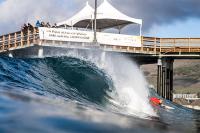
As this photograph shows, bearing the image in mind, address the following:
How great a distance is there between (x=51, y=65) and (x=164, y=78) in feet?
64.1

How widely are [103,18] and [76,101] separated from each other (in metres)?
26.4

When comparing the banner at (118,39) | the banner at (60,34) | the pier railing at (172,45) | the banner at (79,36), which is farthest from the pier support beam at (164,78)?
the banner at (60,34)

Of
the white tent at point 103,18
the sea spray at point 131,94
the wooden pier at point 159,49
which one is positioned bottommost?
the sea spray at point 131,94

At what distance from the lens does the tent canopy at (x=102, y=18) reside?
33.6 m

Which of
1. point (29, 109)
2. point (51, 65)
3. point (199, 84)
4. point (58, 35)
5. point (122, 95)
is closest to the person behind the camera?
point (29, 109)

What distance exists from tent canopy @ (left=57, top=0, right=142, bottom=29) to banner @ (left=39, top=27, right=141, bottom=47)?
2.06m

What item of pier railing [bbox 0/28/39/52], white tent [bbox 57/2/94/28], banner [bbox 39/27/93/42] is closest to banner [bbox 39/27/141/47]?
banner [bbox 39/27/93/42]

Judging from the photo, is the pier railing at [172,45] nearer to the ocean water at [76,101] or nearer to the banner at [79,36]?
the banner at [79,36]

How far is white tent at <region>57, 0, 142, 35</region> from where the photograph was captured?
33.6 m

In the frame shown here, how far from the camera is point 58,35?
1185 inches

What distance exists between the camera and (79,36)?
99.6 ft

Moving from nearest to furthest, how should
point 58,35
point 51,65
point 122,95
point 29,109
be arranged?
point 29,109 → point 122,95 → point 51,65 → point 58,35

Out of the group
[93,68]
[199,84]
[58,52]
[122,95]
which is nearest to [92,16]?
[58,52]

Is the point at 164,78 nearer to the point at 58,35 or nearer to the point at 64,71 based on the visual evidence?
the point at 58,35
